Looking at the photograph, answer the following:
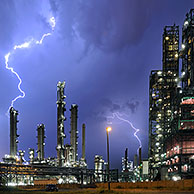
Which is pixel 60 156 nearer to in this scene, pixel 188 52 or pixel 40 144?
pixel 40 144

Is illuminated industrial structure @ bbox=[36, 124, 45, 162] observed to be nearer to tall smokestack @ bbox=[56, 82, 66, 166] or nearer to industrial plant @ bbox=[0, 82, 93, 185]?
industrial plant @ bbox=[0, 82, 93, 185]

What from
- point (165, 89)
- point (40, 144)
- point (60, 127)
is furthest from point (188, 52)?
point (40, 144)

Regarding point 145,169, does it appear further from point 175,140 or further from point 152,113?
point 152,113

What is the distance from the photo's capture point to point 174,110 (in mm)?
94000

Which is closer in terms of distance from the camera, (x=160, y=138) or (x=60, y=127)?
(x=60, y=127)

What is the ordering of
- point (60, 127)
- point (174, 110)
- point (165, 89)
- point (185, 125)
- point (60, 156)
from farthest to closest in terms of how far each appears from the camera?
point (165, 89) → point (174, 110) → point (185, 125) → point (60, 127) → point (60, 156)

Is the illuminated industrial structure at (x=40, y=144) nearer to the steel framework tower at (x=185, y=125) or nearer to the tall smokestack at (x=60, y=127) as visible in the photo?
the tall smokestack at (x=60, y=127)

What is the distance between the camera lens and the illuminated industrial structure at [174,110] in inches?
3282

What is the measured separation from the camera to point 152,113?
119 m

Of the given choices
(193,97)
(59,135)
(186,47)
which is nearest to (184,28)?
(186,47)

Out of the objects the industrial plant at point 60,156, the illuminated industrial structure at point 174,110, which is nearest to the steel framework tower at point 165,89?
the illuminated industrial structure at point 174,110

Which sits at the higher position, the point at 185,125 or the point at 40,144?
the point at 185,125

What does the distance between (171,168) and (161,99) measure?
28.6 metres

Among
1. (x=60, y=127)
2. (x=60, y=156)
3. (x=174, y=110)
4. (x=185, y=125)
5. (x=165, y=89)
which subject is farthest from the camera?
(x=165, y=89)
